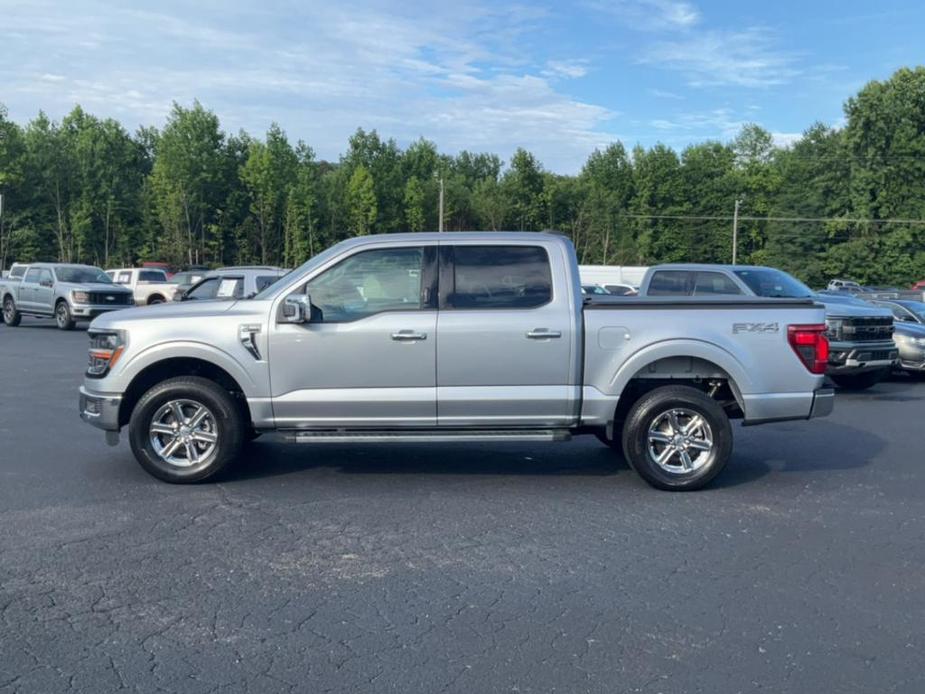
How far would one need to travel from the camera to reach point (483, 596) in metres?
4.80

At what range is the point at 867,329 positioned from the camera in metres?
13.3

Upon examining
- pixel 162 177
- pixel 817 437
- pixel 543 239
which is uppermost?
pixel 162 177

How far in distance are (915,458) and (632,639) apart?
5.62 m

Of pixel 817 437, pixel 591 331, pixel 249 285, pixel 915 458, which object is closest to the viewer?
pixel 591 331

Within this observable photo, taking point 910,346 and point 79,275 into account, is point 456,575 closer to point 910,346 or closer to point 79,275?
point 910,346

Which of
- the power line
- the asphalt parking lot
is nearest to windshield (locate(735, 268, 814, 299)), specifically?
the asphalt parking lot

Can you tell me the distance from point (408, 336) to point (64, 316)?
20.1m

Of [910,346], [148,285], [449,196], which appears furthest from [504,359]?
[449,196]

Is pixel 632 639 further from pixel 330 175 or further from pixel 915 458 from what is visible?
pixel 330 175

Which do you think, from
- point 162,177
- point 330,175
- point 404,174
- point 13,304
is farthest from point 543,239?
point 404,174

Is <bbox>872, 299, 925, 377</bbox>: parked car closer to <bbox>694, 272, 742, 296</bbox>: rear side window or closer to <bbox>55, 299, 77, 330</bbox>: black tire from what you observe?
<bbox>694, 272, 742, 296</bbox>: rear side window

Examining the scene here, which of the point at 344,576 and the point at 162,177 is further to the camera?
the point at 162,177

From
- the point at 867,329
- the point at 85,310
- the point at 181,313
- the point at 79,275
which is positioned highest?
the point at 79,275

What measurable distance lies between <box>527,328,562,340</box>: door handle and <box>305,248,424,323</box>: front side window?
92 cm
